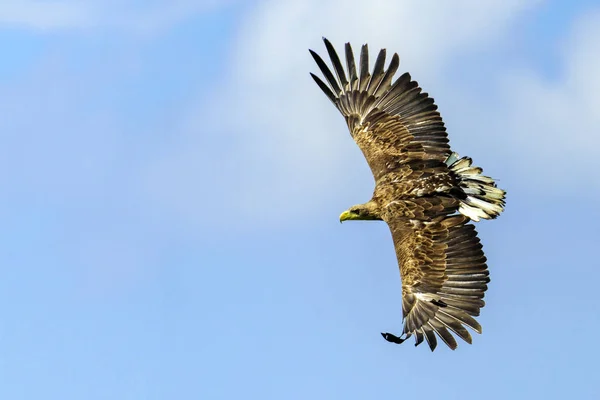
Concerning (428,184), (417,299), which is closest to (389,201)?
(428,184)

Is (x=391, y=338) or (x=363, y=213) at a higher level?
(x=363, y=213)

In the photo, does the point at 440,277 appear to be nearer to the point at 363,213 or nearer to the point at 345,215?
the point at 363,213

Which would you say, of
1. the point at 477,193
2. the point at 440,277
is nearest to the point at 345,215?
the point at 477,193

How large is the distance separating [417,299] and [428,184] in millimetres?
2094

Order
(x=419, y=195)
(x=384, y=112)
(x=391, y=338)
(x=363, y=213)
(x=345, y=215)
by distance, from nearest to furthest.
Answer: (x=391, y=338)
(x=419, y=195)
(x=363, y=213)
(x=345, y=215)
(x=384, y=112)

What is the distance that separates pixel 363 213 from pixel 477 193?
1.89 m

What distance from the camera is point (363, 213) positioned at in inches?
736

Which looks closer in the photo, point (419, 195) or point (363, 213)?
point (419, 195)

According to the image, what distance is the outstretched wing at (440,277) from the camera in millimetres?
16484

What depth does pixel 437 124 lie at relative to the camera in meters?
19.1

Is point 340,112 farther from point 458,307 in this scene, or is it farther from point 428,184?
point 458,307

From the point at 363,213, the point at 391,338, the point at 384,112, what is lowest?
the point at 391,338

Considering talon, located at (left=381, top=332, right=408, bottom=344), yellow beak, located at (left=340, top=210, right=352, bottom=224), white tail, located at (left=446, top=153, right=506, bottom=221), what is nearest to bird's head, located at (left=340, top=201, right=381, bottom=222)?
yellow beak, located at (left=340, top=210, right=352, bottom=224)

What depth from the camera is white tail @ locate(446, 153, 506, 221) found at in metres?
17.9
